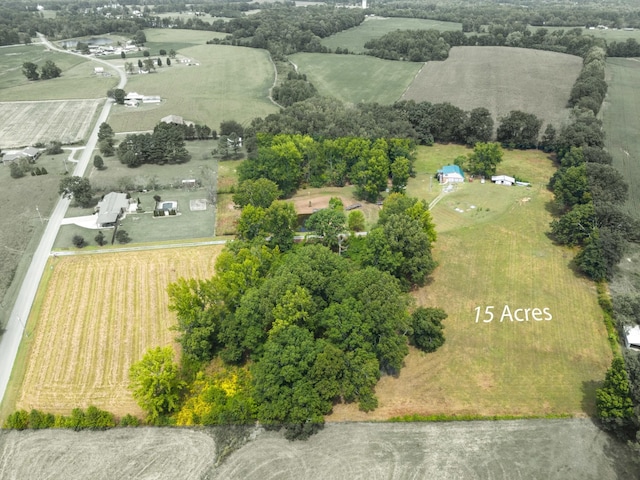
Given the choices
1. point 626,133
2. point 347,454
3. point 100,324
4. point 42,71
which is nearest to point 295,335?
point 347,454

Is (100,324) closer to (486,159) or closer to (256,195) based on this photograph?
(256,195)

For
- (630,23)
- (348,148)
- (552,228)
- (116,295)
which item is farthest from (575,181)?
(630,23)

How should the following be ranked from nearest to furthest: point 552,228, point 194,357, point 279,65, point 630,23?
point 194,357 < point 552,228 < point 279,65 < point 630,23

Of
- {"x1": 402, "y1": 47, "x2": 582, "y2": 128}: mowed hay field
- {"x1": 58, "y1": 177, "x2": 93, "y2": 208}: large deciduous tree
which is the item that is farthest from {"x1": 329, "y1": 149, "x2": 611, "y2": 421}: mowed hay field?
{"x1": 58, "y1": 177, "x2": 93, "y2": 208}: large deciduous tree

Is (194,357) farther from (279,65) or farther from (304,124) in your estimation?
(279,65)

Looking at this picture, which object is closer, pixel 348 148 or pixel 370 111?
pixel 348 148

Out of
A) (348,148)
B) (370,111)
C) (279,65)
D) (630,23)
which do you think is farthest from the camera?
(630,23)

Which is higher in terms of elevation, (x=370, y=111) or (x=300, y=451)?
(x=370, y=111)

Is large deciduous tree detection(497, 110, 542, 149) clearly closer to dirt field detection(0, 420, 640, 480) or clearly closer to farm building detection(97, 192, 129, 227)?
dirt field detection(0, 420, 640, 480)
